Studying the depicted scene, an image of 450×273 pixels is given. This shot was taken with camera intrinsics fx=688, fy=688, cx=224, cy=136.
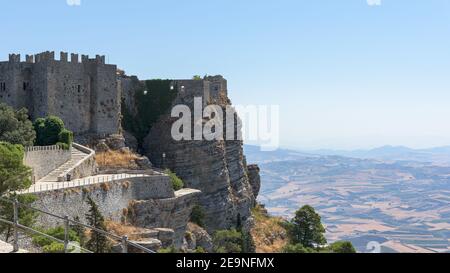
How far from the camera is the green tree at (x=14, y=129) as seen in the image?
1885 inches

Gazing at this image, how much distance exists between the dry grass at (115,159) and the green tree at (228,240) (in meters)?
9.28

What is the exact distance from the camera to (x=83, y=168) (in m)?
51.5

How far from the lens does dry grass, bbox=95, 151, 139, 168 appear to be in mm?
57125

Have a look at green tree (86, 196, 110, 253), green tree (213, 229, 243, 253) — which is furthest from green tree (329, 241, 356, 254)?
green tree (86, 196, 110, 253)

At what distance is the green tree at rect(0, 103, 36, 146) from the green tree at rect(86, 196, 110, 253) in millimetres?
8012

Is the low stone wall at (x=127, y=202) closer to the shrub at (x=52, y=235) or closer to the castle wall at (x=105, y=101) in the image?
the shrub at (x=52, y=235)

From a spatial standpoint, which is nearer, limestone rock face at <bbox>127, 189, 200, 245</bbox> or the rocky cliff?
limestone rock face at <bbox>127, 189, 200, 245</bbox>

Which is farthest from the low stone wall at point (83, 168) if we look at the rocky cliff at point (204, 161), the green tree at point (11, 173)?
the rocky cliff at point (204, 161)

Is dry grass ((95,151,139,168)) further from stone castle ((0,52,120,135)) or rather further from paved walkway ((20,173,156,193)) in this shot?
paved walkway ((20,173,156,193))

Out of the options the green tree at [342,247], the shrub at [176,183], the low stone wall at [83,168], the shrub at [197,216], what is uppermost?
the low stone wall at [83,168]

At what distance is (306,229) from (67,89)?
24039 mm

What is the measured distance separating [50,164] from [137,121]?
1793cm
